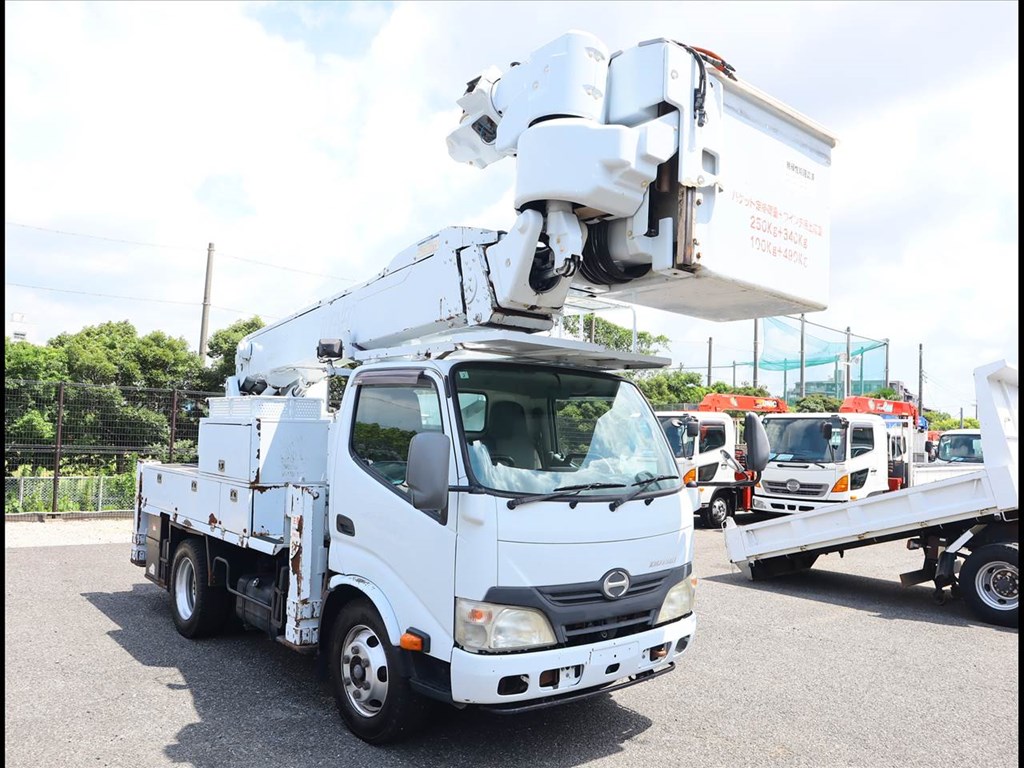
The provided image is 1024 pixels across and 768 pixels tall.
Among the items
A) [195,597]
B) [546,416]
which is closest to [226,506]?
[195,597]

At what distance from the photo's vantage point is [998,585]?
7.53m

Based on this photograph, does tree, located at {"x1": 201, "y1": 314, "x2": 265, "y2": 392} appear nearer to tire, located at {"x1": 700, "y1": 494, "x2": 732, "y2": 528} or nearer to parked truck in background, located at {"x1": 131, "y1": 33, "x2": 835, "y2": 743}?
tire, located at {"x1": 700, "y1": 494, "x2": 732, "y2": 528}

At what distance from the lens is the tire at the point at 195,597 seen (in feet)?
20.1

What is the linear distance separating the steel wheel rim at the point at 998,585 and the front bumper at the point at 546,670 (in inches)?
204

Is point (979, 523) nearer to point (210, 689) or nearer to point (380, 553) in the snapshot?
point (380, 553)

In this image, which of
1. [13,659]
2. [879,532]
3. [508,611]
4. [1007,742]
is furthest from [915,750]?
[13,659]

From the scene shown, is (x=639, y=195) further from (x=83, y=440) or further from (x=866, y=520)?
(x=83, y=440)

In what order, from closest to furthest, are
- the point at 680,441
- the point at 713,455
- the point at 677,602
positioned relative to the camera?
the point at 677,602 → the point at 680,441 → the point at 713,455

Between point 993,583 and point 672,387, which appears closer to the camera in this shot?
point 993,583

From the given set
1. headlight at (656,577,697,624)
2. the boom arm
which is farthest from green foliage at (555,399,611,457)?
headlight at (656,577,697,624)

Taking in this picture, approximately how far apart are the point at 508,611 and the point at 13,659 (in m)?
4.23

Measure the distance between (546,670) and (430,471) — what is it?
1.16 metres

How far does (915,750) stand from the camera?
4.46 m

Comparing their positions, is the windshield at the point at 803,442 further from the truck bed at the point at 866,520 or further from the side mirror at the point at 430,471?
the side mirror at the point at 430,471
